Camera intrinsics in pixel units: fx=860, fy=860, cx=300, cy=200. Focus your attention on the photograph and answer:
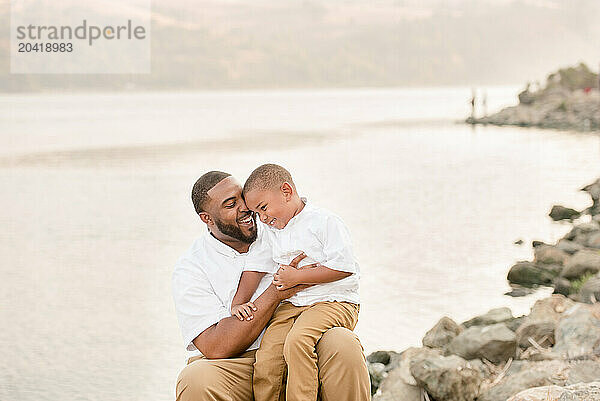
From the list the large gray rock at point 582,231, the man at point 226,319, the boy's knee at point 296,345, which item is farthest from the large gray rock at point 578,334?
the large gray rock at point 582,231

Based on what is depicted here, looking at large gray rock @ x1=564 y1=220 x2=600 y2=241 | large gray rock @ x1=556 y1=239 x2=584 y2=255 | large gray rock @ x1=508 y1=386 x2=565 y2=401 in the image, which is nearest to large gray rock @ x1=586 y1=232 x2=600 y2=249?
large gray rock @ x1=556 y1=239 x2=584 y2=255

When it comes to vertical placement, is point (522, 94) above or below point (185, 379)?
above

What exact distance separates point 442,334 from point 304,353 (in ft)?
11.4

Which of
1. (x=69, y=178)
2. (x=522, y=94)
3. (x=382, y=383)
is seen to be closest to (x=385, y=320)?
(x=382, y=383)

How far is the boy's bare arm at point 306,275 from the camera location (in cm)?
317

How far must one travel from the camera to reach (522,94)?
45.5 m

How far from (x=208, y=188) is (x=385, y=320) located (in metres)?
4.64

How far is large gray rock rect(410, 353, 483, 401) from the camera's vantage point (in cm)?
453

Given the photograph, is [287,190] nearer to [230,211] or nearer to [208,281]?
[230,211]

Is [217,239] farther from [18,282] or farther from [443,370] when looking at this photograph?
[18,282]

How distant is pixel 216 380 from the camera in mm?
3135

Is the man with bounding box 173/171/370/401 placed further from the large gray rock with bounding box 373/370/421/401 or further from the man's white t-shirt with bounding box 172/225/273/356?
the large gray rock with bounding box 373/370/421/401

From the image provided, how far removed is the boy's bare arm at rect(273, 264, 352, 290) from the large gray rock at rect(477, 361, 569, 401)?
1737 millimetres

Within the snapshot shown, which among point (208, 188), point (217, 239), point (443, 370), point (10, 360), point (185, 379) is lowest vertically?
point (10, 360)
